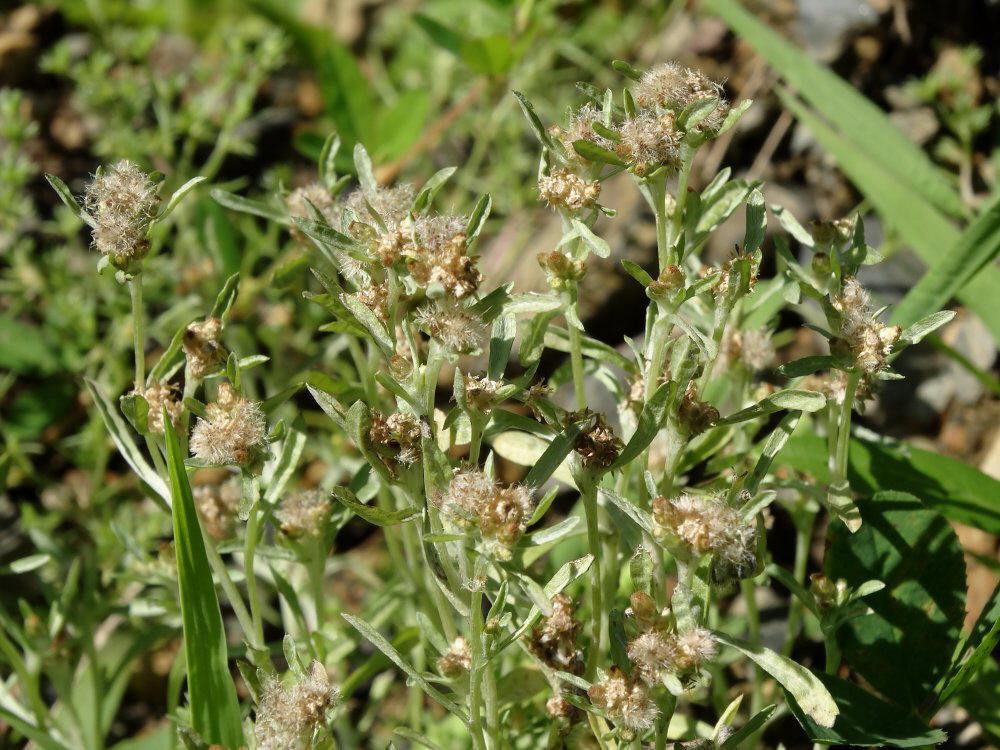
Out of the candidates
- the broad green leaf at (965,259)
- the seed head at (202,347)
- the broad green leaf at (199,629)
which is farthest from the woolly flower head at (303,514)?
the broad green leaf at (965,259)

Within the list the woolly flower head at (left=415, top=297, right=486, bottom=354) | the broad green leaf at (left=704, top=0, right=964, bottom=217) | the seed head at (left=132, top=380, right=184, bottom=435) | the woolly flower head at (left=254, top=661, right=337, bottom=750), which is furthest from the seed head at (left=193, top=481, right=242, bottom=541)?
the broad green leaf at (left=704, top=0, right=964, bottom=217)

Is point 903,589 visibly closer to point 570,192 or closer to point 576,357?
point 576,357

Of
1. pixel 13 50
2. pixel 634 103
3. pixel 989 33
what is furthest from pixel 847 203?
pixel 13 50

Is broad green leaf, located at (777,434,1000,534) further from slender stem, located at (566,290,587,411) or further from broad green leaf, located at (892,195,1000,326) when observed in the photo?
slender stem, located at (566,290,587,411)

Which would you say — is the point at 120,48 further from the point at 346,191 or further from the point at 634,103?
the point at 634,103

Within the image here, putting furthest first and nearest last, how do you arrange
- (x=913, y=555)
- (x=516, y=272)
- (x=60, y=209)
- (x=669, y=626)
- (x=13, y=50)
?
(x=13, y=50) < (x=516, y=272) < (x=60, y=209) < (x=913, y=555) < (x=669, y=626)

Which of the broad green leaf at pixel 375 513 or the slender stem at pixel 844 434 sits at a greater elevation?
the slender stem at pixel 844 434

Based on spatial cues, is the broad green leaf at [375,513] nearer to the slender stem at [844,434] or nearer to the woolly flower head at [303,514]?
the woolly flower head at [303,514]
